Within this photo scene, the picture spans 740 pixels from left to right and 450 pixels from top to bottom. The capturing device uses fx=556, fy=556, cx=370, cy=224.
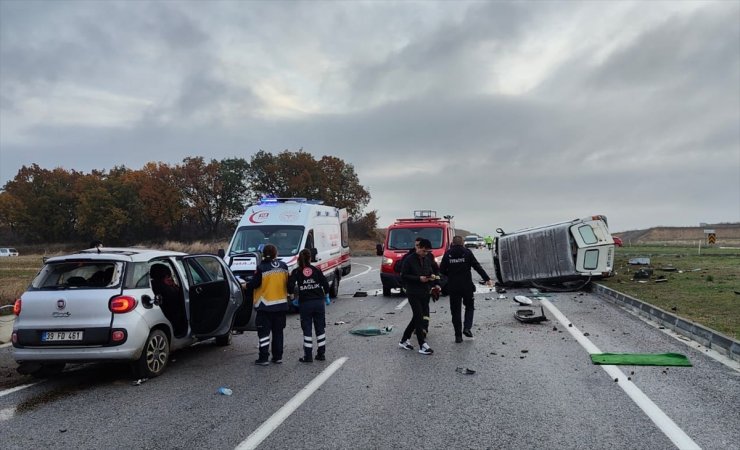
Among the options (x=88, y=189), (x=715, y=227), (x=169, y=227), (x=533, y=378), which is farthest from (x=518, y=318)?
(x=715, y=227)

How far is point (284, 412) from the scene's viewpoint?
5.51 meters

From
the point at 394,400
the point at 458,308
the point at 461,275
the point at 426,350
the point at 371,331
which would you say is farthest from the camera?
the point at 371,331

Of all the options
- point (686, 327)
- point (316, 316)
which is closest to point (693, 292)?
point (686, 327)

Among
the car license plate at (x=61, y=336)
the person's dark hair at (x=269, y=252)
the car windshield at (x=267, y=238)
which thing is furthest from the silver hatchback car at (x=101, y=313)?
the car windshield at (x=267, y=238)

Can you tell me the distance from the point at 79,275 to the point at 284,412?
11.0 feet

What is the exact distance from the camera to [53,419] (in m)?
5.52

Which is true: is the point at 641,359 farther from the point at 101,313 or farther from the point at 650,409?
the point at 101,313

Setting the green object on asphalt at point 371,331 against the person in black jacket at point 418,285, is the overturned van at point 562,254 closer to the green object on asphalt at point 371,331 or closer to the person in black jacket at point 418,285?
the green object on asphalt at point 371,331

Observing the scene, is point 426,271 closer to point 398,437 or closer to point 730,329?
point 398,437

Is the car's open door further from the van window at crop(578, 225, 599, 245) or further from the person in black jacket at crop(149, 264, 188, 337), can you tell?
the van window at crop(578, 225, 599, 245)

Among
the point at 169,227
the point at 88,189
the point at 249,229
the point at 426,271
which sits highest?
the point at 88,189

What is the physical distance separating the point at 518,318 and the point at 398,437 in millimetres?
7042

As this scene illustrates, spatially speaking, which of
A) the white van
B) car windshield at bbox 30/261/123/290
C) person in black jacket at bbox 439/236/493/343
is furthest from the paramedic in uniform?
the white van

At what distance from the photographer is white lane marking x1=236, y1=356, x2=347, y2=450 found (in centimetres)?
469
